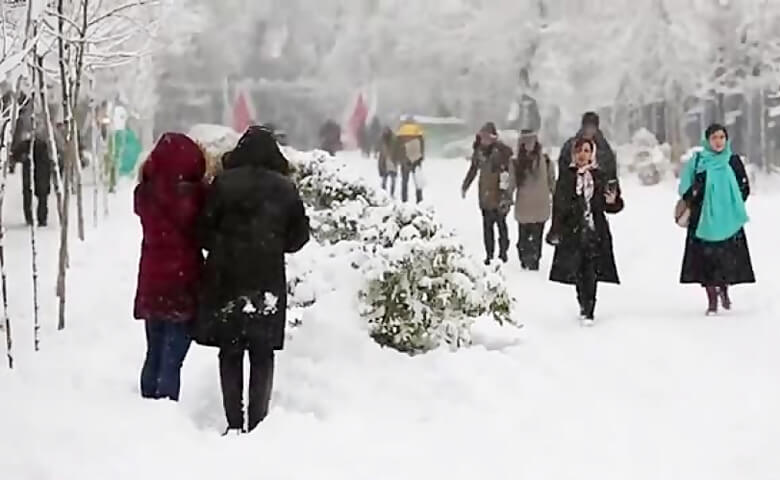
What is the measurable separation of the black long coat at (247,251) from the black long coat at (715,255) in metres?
4.62

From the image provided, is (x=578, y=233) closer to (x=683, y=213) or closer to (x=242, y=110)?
(x=683, y=213)

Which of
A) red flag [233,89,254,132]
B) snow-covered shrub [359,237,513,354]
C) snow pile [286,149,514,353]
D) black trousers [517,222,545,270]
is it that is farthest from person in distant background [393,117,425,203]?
red flag [233,89,254,132]

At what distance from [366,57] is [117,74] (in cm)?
2345

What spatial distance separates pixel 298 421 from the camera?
6.10m

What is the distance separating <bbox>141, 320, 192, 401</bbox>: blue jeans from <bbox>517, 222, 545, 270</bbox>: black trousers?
7.57 meters

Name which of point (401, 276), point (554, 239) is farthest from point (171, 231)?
point (554, 239)

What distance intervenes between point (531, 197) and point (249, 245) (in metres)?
7.99

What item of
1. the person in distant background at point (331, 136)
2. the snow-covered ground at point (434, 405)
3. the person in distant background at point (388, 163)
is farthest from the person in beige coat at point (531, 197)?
the person in distant background at point (331, 136)

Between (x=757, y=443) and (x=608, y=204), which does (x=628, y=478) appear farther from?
(x=608, y=204)

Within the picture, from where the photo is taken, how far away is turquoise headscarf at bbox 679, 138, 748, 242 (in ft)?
31.5

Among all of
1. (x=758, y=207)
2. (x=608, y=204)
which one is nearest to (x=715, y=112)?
(x=758, y=207)

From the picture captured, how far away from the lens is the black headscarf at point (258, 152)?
5.91m

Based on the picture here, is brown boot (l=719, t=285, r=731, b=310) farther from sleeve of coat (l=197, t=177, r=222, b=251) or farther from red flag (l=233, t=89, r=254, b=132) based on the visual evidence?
red flag (l=233, t=89, r=254, b=132)

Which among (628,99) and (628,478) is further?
(628,99)
